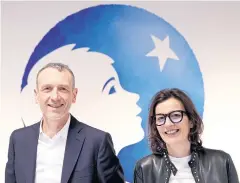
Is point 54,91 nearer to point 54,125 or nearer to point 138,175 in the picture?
point 54,125

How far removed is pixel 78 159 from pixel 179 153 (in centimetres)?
60

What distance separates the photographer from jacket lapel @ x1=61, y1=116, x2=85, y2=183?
6.42ft

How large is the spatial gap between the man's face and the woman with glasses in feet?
1.71

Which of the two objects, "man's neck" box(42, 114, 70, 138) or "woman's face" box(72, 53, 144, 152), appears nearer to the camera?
"man's neck" box(42, 114, 70, 138)

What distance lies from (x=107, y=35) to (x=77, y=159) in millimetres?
1558

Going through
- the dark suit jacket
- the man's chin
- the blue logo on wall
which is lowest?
the dark suit jacket

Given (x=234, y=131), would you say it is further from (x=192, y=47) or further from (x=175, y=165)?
(x=175, y=165)

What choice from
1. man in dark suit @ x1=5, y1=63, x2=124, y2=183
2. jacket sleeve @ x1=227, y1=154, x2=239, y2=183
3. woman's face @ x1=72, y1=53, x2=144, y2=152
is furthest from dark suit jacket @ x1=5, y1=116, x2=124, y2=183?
woman's face @ x1=72, y1=53, x2=144, y2=152

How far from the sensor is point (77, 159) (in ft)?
6.54

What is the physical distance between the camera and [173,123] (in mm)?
1939

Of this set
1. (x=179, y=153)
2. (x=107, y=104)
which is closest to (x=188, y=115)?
(x=179, y=153)

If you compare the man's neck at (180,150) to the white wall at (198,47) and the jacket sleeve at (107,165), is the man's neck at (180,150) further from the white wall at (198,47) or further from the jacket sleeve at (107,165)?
the white wall at (198,47)

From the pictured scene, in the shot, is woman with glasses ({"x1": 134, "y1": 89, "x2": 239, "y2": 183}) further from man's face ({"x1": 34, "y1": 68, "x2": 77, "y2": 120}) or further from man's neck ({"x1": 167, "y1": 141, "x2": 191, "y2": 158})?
man's face ({"x1": 34, "y1": 68, "x2": 77, "y2": 120})

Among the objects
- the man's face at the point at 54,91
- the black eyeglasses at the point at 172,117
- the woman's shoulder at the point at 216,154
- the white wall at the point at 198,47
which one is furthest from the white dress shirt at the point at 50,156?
the white wall at the point at 198,47
